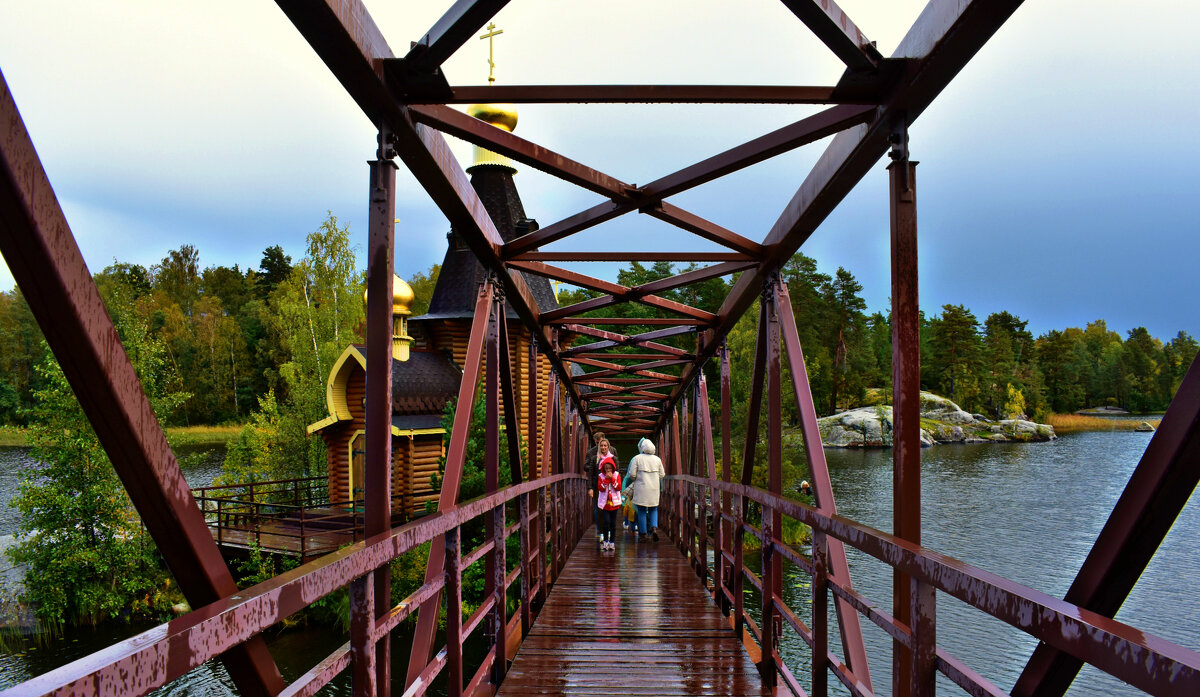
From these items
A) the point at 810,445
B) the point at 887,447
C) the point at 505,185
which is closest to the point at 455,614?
the point at 810,445

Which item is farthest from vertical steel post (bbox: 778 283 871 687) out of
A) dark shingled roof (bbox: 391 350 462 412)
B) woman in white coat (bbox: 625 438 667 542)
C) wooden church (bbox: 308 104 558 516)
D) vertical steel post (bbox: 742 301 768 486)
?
dark shingled roof (bbox: 391 350 462 412)

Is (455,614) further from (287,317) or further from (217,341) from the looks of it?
(217,341)

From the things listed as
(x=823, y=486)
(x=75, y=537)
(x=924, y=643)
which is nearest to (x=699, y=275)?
(x=823, y=486)

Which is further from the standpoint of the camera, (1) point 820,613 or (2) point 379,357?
(1) point 820,613

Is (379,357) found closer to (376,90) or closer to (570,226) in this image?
(376,90)

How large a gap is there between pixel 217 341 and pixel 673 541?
39.4 m

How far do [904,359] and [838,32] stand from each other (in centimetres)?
122

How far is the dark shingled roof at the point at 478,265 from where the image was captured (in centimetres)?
1932

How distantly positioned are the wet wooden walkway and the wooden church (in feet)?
35.5

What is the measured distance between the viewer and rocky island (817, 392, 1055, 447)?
45531 mm

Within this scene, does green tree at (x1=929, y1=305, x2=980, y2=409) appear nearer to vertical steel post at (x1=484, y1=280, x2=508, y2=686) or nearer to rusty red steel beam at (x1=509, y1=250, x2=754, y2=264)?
rusty red steel beam at (x1=509, y1=250, x2=754, y2=264)

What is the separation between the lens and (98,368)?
53.8 inches

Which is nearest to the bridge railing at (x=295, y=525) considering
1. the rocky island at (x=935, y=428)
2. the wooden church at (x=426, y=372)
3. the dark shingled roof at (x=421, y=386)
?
the wooden church at (x=426, y=372)

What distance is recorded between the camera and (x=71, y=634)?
16.8 m
